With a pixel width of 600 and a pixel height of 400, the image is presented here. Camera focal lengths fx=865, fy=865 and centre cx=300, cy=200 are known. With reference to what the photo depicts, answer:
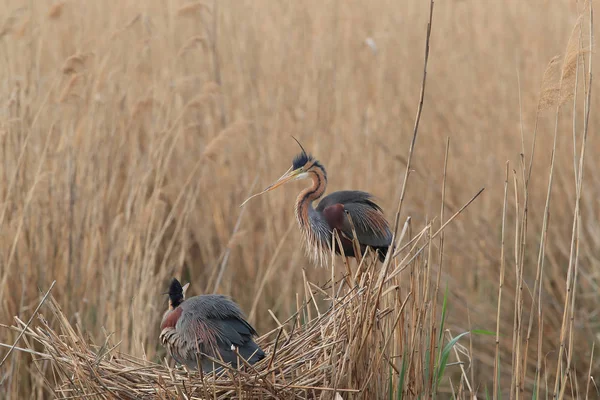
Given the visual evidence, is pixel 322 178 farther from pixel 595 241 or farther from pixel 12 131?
pixel 595 241

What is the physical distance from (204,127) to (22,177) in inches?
62.0

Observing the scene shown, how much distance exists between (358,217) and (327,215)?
0.37 ft

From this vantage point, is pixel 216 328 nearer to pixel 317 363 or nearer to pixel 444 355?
pixel 317 363

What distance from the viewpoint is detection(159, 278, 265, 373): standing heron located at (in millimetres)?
2607

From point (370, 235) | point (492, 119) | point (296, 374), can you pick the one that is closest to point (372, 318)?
point (296, 374)

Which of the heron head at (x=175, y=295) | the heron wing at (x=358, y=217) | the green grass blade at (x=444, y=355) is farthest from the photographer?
the heron wing at (x=358, y=217)

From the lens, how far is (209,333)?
8.61ft

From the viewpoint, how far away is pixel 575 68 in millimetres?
2135

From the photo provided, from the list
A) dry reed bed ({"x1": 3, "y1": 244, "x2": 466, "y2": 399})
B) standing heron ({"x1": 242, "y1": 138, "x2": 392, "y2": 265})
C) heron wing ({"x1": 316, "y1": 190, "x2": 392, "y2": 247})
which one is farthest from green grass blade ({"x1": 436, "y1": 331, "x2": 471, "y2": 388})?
heron wing ({"x1": 316, "y1": 190, "x2": 392, "y2": 247})

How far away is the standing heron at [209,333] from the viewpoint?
8.55 feet

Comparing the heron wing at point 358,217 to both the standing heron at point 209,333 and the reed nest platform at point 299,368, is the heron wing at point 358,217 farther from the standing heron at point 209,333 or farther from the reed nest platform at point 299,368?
the reed nest platform at point 299,368

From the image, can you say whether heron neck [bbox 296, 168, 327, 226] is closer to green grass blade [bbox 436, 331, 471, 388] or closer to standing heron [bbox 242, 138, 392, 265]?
standing heron [bbox 242, 138, 392, 265]

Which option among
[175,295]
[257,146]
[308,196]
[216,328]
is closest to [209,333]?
[216,328]

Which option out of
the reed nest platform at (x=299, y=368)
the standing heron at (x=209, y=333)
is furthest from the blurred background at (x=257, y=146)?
the reed nest platform at (x=299, y=368)
